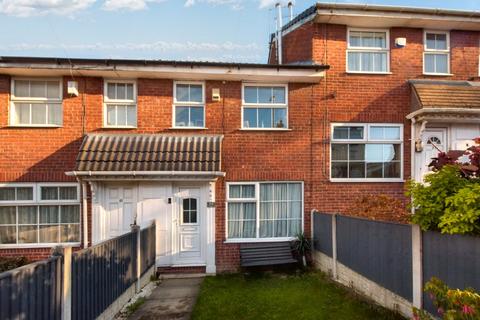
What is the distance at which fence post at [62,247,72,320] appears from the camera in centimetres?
386

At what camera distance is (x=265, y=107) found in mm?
9461

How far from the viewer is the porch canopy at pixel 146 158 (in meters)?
8.18

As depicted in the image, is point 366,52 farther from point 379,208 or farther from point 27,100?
point 27,100

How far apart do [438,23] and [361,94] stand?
3.05 m

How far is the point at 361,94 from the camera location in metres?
9.55

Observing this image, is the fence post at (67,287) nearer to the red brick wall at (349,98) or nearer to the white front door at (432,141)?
the red brick wall at (349,98)

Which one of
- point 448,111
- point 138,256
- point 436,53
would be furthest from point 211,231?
point 436,53

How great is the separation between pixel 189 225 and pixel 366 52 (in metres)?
7.18

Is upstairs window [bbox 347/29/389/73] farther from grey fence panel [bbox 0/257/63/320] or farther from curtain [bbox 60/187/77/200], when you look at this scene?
grey fence panel [bbox 0/257/63/320]

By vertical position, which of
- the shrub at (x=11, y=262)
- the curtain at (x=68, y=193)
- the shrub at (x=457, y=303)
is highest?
the curtain at (x=68, y=193)

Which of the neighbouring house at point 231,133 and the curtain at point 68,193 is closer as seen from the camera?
the neighbouring house at point 231,133

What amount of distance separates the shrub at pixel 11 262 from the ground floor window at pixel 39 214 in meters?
0.38

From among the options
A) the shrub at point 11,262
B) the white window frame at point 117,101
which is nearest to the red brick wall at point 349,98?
the white window frame at point 117,101

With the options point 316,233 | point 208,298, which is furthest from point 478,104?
point 208,298
